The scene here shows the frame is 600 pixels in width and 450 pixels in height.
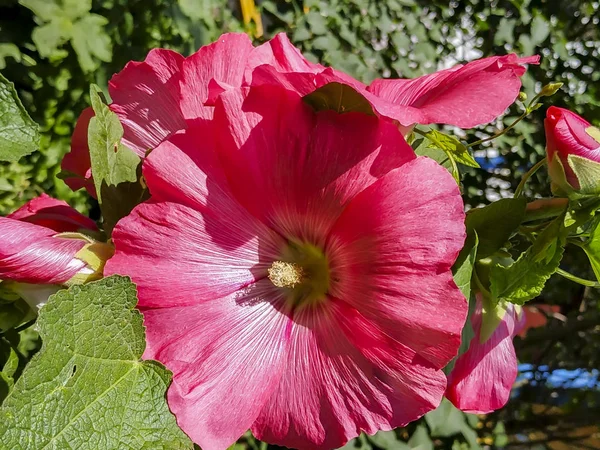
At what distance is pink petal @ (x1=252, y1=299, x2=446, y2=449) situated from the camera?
0.40m

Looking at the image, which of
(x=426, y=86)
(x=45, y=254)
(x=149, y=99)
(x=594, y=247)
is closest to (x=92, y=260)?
(x=45, y=254)

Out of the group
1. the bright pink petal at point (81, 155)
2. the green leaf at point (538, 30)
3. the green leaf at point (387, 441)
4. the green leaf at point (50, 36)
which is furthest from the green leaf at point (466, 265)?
the green leaf at point (538, 30)

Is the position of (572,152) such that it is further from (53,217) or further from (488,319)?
(53,217)

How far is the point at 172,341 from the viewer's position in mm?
404

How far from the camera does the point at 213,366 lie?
1.34 feet

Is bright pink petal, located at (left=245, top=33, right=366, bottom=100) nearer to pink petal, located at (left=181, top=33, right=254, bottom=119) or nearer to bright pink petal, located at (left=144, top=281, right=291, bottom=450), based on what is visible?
pink petal, located at (left=181, top=33, right=254, bottom=119)

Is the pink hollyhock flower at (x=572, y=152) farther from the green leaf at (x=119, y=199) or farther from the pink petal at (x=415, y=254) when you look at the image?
the green leaf at (x=119, y=199)

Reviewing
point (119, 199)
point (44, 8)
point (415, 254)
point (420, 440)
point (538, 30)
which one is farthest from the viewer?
point (538, 30)

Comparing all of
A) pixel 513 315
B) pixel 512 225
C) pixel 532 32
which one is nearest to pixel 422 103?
pixel 512 225

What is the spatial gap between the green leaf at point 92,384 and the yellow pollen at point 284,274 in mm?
106

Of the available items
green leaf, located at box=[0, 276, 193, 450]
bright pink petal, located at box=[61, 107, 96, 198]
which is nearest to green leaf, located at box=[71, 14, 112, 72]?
bright pink petal, located at box=[61, 107, 96, 198]

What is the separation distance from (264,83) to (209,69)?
0.07 m

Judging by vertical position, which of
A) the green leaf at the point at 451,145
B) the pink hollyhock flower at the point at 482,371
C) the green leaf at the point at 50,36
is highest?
the green leaf at the point at 50,36

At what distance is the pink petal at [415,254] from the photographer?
364 millimetres
